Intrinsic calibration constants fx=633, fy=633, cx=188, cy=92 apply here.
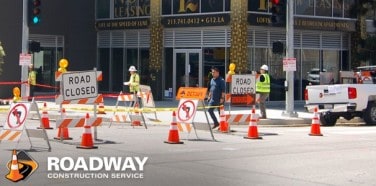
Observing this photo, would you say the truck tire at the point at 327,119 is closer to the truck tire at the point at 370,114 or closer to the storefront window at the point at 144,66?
the truck tire at the point at 370,114

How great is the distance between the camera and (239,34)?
96.4 ft

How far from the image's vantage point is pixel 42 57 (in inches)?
1437

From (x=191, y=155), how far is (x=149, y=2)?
22.0 meters

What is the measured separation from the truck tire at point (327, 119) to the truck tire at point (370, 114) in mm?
1048

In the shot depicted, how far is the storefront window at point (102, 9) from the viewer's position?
3633 centimetres

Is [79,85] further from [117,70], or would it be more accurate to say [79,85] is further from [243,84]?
[117,70]

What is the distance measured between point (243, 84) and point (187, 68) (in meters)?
12.4

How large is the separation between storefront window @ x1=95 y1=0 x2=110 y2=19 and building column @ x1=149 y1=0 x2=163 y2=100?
4.20m

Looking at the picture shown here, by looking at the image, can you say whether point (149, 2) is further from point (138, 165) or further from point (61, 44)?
Result: point (138, 165)

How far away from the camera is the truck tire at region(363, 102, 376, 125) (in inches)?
839

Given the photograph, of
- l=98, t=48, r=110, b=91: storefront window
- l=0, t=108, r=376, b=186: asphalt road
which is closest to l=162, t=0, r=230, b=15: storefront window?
l=98, t=48, r=110, b=91: storefront window

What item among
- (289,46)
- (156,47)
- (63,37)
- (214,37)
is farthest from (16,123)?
(63,37)

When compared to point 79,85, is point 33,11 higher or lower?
higher

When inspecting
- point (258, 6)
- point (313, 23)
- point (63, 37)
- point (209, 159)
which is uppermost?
point (258, 6)
